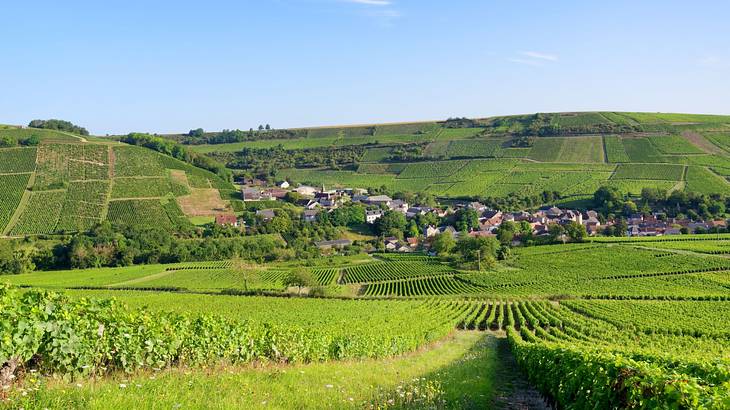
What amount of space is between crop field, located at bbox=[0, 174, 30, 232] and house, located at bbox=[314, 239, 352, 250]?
5559 centimetres

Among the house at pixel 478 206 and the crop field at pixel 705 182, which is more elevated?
the crop field at pixel 705 182

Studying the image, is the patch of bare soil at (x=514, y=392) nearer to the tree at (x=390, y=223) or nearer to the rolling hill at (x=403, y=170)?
the tree at (x=390, y=223)

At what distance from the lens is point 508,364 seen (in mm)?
25000

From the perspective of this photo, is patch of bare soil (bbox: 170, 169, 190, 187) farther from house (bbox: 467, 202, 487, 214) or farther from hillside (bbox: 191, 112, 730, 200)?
house (bbox: 467, 202, 487, 214)

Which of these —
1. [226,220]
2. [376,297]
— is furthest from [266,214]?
[376,297]

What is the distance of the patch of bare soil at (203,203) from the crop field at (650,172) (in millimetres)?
103286

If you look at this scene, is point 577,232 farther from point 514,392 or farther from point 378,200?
point 514,392

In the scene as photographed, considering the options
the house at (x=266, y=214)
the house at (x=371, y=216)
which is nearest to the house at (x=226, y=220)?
the house at (x=266, y=214)

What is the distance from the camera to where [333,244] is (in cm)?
10638

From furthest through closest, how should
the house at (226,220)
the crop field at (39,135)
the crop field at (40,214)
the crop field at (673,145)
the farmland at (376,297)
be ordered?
the crop field at (673,145)
the crop field at (39,135)
the house at (226,220)
the crop field at (40,214)
the farmland at (376,297)

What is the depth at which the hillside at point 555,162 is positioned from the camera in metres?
144

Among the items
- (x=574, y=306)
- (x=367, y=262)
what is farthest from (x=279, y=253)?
(x=574, y=306)

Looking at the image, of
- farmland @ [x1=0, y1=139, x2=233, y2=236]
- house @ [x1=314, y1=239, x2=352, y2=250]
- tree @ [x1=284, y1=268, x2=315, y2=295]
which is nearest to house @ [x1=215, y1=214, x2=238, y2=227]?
farmland @ [x1=0, y1=139, x2=233, y2=236]

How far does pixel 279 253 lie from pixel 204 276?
19.7 meters
